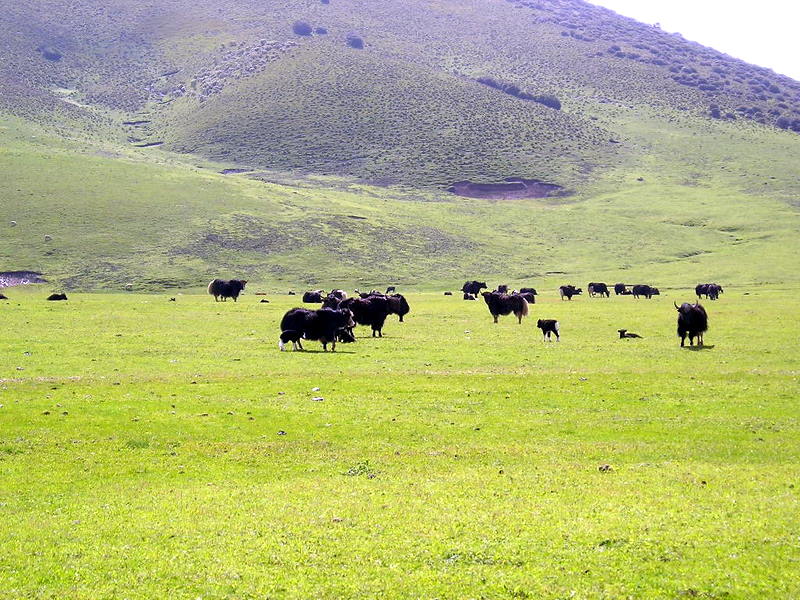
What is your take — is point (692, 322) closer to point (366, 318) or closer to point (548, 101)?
point (366, 318)

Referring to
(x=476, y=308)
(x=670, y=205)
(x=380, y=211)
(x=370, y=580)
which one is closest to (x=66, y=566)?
(x=370, y=580)

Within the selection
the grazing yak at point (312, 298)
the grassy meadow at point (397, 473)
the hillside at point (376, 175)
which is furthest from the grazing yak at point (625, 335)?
the hillside at point (376, 175)

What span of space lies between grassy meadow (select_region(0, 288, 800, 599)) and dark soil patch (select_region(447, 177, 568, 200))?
10349cm

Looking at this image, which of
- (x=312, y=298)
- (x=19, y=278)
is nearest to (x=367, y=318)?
(x=312, y=298)

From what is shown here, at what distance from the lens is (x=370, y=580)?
31.9ft

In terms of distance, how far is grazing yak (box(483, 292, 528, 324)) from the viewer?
44969mm

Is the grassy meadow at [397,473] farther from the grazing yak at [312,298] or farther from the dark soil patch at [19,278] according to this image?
the dark soil patch at [19,278]

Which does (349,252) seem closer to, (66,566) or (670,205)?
(670,205)

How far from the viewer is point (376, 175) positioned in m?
140

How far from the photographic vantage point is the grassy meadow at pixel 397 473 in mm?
9906

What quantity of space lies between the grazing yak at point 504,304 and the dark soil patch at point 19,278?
46.0 m

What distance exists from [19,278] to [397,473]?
68.8 m

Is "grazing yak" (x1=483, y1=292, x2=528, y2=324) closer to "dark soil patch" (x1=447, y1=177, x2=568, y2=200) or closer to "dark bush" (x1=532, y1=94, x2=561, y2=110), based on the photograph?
"dark soil patch" (x1=447, y1=177, x2=568, y2=200)

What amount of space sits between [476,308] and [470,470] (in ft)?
126
